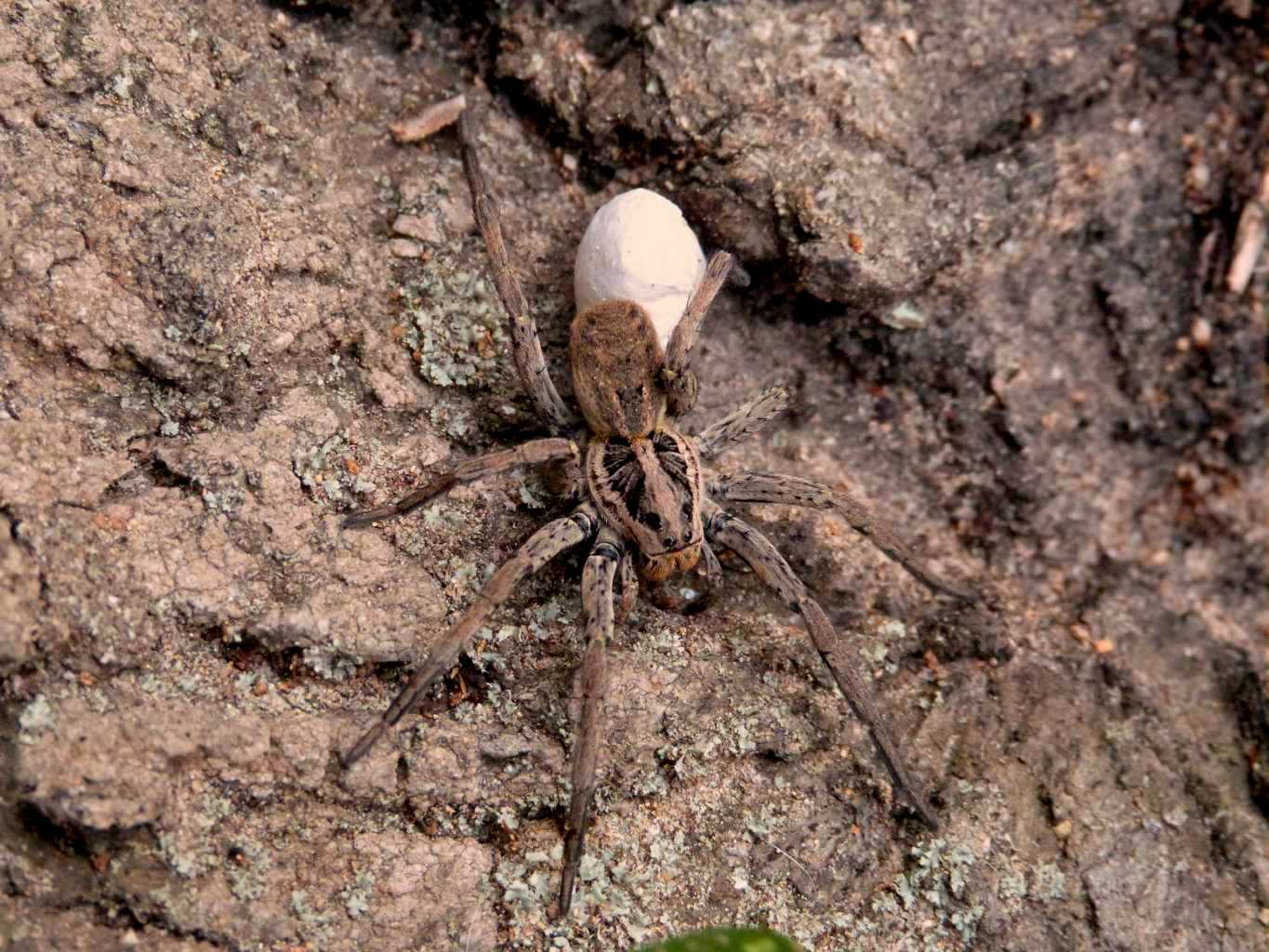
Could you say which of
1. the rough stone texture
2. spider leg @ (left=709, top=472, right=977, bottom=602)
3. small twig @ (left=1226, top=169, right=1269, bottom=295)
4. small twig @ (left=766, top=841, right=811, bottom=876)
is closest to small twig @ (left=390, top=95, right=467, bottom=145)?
the rough stone texture

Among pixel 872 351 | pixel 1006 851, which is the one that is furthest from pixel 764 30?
pixel 1006 851

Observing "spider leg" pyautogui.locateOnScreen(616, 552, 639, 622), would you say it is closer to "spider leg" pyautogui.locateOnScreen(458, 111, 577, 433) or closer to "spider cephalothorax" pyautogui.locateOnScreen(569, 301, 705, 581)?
"spider cephalothorax" pyautogui.locateOnScreen(569, 301, 705, 581)

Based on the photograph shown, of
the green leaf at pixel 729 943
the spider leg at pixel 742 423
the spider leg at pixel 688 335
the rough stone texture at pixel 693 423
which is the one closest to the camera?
the green leaf at pixel 729 943

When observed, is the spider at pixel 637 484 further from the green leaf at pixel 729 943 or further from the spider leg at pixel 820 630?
the green leaf at pixel 729 943

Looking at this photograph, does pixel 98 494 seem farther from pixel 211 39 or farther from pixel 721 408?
pixel 721 408

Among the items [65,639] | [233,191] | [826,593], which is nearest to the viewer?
[65,639]

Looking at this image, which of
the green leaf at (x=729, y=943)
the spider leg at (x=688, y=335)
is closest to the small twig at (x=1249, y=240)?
the spider leg at (x=688, y=335)

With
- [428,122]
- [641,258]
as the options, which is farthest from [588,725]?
[428,122]
